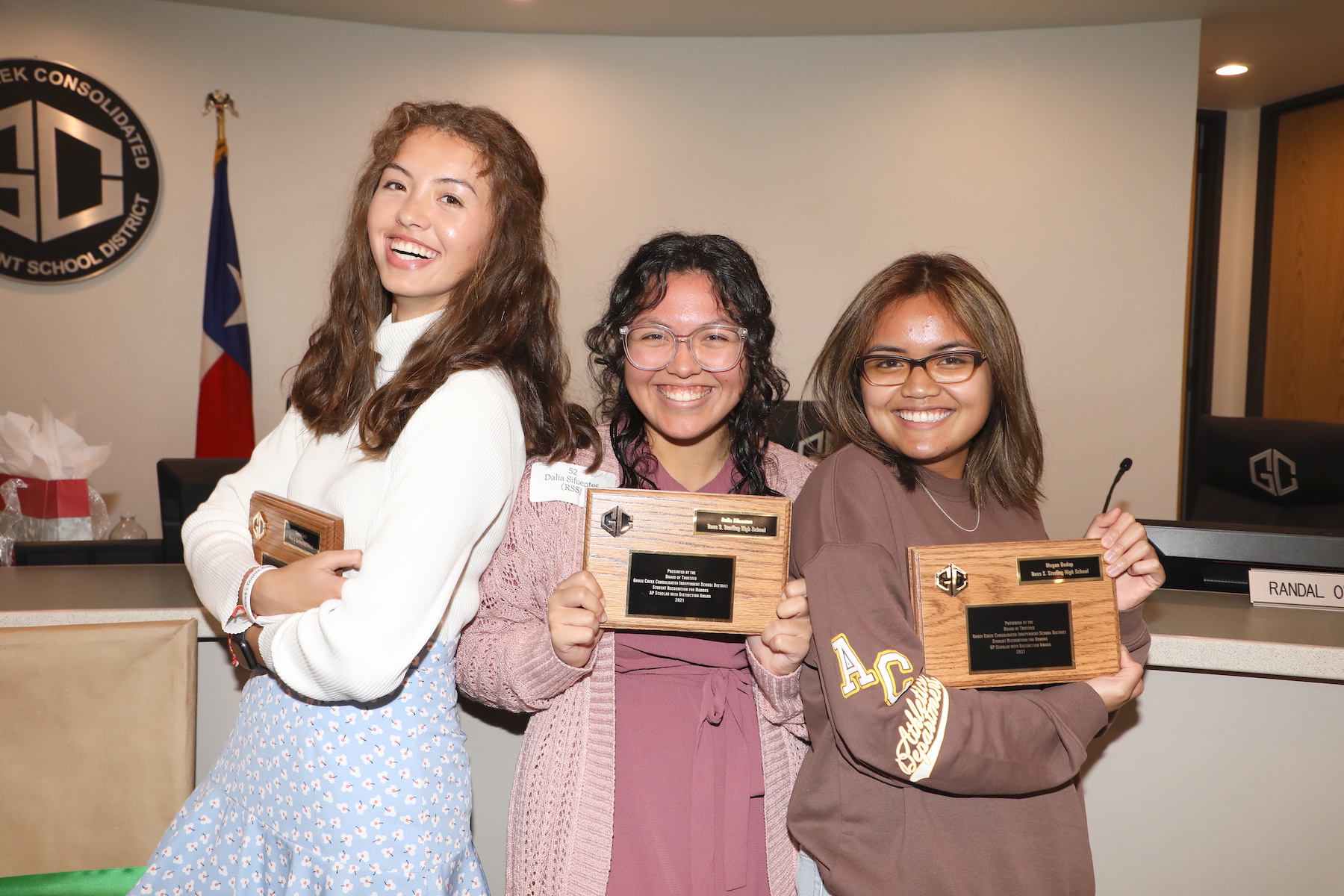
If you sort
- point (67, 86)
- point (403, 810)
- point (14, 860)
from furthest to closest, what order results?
point (67, 86) < point (14, 860) < point (403, 810)

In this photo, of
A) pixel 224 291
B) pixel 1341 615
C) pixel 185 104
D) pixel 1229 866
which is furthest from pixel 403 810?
pixel 185 104

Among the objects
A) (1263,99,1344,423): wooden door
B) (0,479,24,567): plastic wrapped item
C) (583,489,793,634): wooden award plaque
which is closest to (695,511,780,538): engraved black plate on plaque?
(583,489,793,634): wooden award plaque

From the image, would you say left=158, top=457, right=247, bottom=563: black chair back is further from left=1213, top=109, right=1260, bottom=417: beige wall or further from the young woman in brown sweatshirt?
left=1213, top=109, right=1260, bottom=417: beige wall

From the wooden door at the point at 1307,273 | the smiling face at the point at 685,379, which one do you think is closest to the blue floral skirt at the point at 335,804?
the smiling face at the point at 685,379

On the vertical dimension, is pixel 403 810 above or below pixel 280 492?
below

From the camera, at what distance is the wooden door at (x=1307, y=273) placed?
18.4 ft

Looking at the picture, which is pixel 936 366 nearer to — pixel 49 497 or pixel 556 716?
pixel 556 716

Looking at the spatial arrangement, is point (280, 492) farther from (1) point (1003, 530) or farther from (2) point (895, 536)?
(1) point (1003, 530)

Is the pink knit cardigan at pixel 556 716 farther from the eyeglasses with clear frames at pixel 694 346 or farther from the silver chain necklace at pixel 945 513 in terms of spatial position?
the silver chain necklace at pixel 945 513

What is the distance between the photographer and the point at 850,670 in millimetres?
1169

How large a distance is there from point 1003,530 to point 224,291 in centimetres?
438

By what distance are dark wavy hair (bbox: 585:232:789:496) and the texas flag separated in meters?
3.61

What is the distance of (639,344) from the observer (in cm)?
153

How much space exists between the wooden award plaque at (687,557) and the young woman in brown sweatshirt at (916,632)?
0.25 ft
